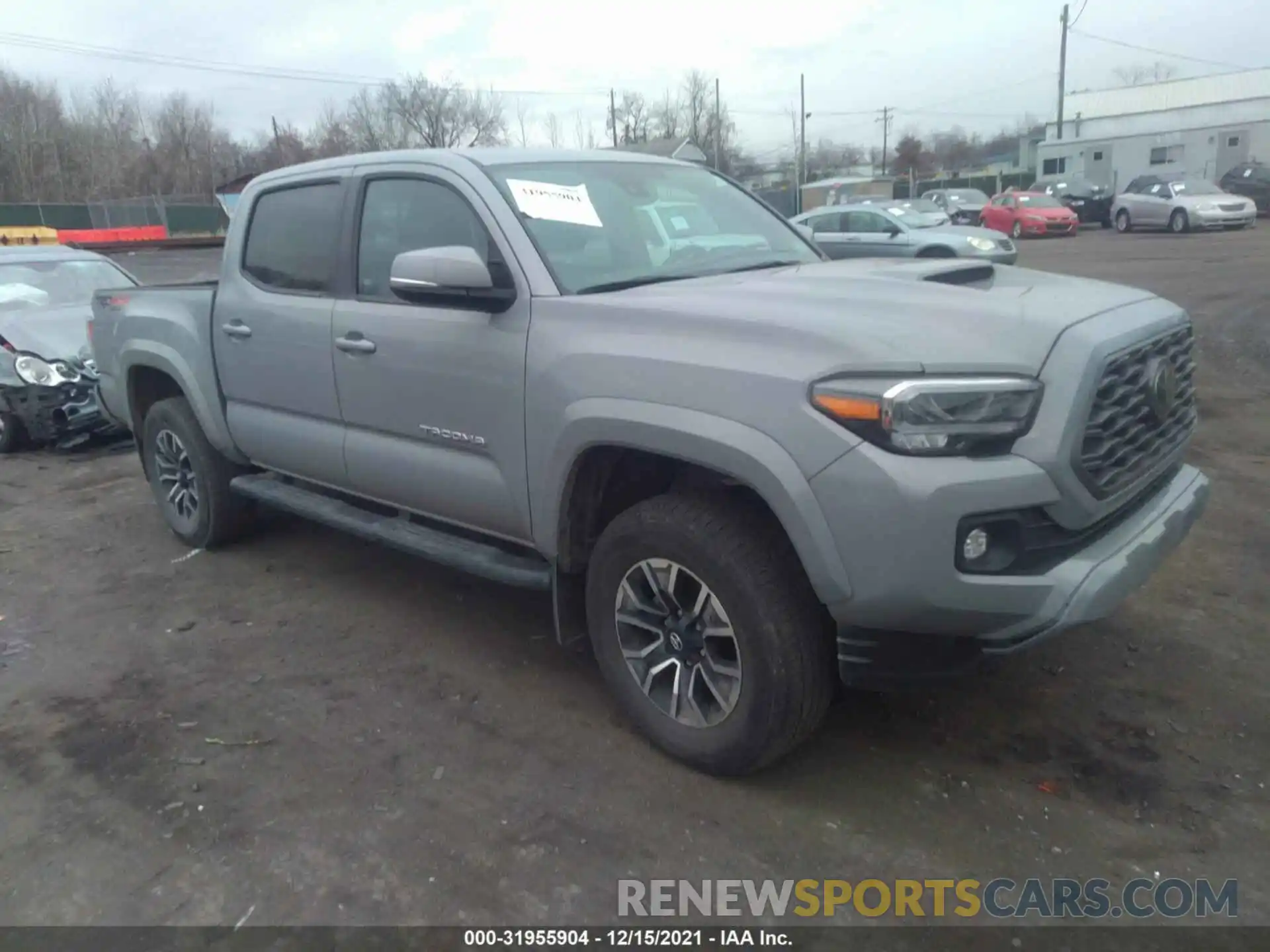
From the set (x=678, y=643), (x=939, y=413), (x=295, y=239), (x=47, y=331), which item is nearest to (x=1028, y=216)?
(x=47, y=331)

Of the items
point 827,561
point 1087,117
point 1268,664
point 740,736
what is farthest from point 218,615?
point 1087,117

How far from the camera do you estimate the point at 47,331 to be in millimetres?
8070

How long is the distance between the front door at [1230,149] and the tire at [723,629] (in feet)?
138

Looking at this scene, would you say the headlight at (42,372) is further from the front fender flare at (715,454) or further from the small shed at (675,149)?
the small shed at (675,149)

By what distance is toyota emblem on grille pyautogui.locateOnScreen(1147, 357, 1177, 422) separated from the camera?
9.88 ft

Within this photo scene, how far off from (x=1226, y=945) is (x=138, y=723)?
3.57 metres

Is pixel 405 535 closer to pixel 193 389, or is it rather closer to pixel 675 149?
pixel 193 389

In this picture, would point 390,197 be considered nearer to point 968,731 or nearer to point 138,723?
point 138,723

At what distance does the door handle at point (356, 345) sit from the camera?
3.99 metres

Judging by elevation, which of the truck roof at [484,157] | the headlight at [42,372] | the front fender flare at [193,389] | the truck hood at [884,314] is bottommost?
the headlight at [42,372]

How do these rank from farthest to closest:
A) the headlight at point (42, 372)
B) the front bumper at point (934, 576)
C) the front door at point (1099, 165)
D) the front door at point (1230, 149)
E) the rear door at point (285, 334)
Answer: the front door at point (1099, 165)
the front door at point (1230, 149)
the headlight at point (42, 372)
the rear door at point (285, 334)
the front bumper at point (934, 576)

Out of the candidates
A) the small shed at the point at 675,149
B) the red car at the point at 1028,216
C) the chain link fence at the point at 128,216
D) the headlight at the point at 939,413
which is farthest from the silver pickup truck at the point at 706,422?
the chain link fence at the point at 128,216

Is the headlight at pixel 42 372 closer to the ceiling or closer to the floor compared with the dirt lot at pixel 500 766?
closer to the ceiling

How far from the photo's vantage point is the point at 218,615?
15.7 ft
